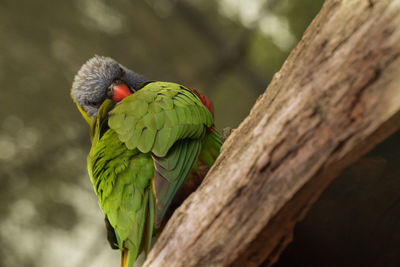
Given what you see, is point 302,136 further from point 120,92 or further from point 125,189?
point 120,92

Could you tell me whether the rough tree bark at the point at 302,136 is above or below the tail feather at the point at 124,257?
above

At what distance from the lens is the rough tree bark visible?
719mm

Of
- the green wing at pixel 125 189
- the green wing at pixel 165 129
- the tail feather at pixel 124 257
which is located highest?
the green wing at pixel 165 129

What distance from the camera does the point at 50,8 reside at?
238 cm

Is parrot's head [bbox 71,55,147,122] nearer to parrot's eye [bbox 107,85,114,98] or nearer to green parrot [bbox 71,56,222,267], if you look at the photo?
parrot's eye [bbox 107,85,114,98]

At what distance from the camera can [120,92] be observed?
1.84 meters

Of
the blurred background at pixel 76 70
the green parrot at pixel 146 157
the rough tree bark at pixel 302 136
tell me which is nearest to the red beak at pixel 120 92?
the green parrot at pixel 146 157

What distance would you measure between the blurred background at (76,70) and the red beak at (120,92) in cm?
72

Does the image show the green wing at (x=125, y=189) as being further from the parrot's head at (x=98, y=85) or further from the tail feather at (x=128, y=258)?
the parrot's head at (x=98, y=85)

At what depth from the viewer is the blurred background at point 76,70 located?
7.91ft

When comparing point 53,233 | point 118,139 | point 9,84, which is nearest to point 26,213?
point 53,233

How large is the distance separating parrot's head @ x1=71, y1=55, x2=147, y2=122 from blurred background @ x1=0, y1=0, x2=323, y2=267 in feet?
1.97

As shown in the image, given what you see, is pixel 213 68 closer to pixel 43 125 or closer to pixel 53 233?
pixel 43 125

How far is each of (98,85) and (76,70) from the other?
2.49 ft
